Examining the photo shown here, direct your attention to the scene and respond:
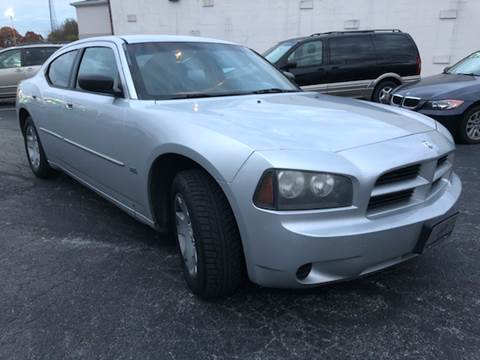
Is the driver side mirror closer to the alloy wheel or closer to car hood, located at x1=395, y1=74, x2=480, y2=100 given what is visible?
car hood, located at x1=395, y1=74, x2=480, y2=100

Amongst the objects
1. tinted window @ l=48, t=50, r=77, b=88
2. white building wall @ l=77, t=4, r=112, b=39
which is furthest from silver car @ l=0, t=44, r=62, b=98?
white building wall @ l=77, t=4, r=112, b=39

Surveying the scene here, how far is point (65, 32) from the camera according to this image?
57906 mm

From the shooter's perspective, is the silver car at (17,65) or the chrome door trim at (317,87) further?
the silver car at (17,65)

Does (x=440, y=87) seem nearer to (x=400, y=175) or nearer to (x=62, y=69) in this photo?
(x=400, y=175)

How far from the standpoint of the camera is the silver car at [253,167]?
2.12 m

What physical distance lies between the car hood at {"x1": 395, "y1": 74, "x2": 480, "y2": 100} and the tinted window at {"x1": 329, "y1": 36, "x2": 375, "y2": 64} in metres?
2.18

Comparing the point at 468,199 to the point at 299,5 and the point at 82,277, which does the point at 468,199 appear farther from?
the point at 299,5

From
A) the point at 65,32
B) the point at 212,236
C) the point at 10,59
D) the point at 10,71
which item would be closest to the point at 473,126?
the point at 212,236

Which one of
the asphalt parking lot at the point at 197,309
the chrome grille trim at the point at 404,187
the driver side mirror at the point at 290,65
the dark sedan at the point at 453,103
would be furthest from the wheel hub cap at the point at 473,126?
the chrome grille trim at the point at 404,187

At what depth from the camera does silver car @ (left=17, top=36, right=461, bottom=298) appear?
2.12 metres

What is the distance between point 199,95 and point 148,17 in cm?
1762

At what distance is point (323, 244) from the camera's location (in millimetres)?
2094

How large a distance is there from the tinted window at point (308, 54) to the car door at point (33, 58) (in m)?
7.09

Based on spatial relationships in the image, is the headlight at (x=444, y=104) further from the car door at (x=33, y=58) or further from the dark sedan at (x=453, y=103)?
the car door at (x=33, y=58)
